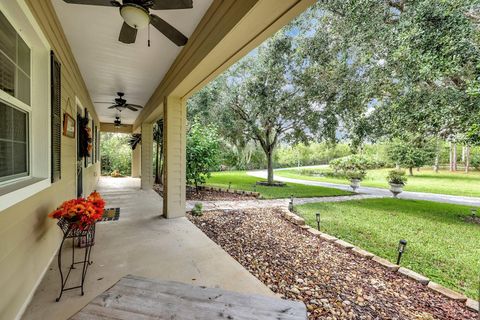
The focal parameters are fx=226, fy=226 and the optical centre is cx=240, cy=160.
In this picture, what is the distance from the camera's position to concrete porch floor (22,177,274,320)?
1.79 m

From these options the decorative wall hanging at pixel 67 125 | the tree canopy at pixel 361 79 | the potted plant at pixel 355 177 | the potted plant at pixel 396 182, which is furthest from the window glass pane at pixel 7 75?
the potted plant at pixel 355 177

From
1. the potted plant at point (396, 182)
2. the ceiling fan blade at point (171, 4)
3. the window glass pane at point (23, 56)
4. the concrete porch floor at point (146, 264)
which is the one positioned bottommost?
the concrete porch floor at point (146, 264)

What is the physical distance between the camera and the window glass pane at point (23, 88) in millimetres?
1741

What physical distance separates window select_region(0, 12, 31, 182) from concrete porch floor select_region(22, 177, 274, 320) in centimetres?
101

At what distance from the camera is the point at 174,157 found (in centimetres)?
420

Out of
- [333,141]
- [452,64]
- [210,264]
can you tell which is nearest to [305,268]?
[210,264]

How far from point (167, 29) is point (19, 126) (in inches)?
56.0

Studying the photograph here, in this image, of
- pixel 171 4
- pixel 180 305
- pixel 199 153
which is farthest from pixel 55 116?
pixel 199 153

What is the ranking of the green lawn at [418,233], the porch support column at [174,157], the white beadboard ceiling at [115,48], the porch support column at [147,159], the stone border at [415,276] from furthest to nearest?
the porch support column at [147,159] < the porch support column at [174,157] < the green lawn at [418,233] < the white beadboard ceiling at [115,48] < the stone border at [415,276]

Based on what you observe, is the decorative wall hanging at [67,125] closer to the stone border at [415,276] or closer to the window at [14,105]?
the window at [14,105]

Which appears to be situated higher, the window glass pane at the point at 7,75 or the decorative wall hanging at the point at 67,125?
the window glass pane at the point at 7,75

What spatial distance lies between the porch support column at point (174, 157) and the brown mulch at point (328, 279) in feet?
2.71

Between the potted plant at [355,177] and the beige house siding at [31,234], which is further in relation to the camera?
the potted plant at [355,177]

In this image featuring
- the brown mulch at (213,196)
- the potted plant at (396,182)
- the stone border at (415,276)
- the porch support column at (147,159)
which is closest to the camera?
the stone border at (415,276)
